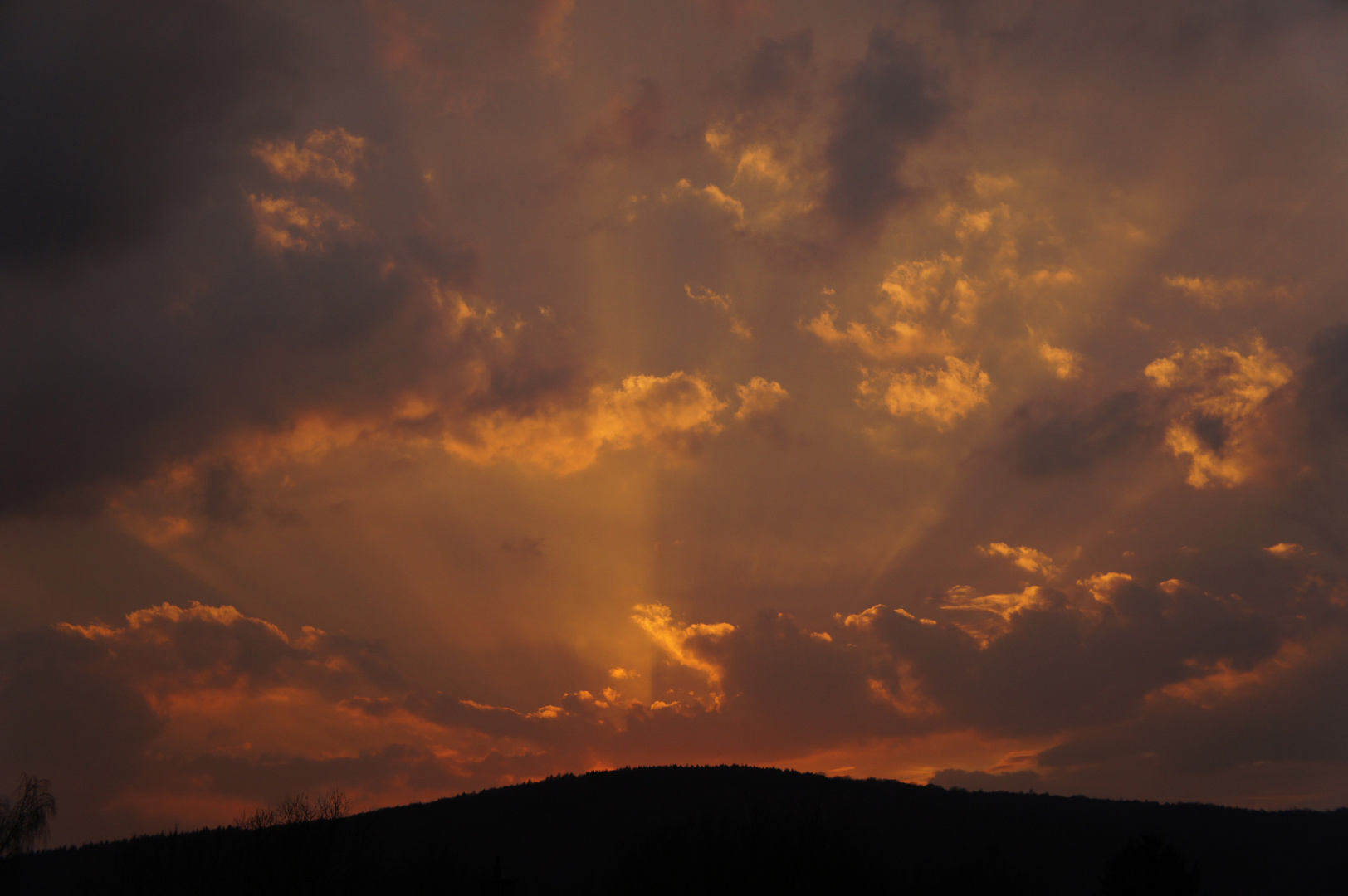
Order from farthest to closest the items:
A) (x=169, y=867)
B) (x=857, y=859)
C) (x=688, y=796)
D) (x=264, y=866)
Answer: (x=688, y=796) → (x=857, y=859) → (x=169, y=867) → (x=264, y=866)

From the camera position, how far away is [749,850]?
64.6 m

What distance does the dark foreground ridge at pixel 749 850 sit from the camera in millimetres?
60500

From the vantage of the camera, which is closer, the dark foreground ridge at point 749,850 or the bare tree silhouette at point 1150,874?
the dark foreground ridge at point 749,850

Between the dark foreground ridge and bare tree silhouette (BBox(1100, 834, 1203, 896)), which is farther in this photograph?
bare tree silhouette (BBox(1100, 834, 1203, 896))

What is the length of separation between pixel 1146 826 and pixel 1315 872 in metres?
39.1

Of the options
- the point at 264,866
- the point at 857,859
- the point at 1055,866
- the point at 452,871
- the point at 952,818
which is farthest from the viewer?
the point at 952,818

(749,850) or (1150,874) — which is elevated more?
(749,850)

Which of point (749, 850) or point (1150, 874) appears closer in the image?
point (749, 850)

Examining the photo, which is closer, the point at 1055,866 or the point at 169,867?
the point at 169,867

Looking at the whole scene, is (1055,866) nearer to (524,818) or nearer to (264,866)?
(524,818)

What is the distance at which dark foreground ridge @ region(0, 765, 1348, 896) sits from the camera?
60.5 metres

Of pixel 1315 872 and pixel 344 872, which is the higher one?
pixel 344 872

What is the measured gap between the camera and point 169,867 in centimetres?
6412

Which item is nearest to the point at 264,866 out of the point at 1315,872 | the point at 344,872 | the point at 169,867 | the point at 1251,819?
the point at 344,872
